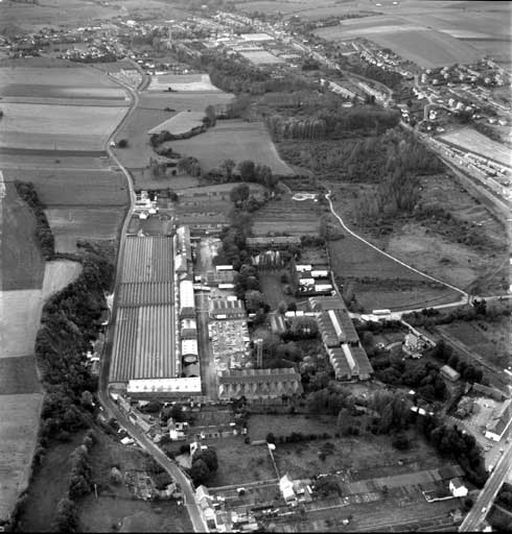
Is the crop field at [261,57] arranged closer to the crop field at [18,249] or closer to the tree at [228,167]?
the tree at [228,167]

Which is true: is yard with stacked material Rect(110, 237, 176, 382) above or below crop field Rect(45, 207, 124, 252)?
above

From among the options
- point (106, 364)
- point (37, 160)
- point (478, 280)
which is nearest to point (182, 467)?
point (106, 364)

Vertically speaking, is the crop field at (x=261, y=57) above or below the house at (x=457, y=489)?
below

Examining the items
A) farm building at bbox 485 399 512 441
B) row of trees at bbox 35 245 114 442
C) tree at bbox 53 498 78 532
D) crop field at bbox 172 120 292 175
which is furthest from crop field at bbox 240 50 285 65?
tree at bbox 53 498 78 532

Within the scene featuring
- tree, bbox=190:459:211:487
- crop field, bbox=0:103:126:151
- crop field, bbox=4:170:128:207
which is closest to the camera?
tree, bbox=190:459:211:487

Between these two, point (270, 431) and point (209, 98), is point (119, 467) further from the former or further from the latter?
point (209, 98)

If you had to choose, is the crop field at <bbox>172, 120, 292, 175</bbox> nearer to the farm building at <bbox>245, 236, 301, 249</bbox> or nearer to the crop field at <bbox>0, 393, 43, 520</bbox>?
the farm building at <bbox>245, 236, 301, 249</bbox>

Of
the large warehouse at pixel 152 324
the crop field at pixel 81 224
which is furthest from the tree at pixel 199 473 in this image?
the crop field at pixel 81 224

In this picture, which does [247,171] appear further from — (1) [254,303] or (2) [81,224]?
(1) [254,303]
